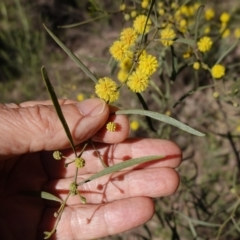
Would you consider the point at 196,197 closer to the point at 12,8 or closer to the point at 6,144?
the point at 6,144

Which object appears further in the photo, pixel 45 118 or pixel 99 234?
pixel 99 234

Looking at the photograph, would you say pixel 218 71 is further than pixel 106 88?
Yes

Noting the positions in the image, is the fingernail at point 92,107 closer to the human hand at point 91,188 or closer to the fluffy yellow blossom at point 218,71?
the human hand at point 91,188

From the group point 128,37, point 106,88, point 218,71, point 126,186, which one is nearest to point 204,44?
point 218,71

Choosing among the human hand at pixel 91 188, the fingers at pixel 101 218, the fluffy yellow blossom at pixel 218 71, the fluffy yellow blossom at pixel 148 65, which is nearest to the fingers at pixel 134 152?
the human hand at pixel 91 188

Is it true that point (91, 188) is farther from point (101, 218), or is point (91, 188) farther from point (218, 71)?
point (218, 71)

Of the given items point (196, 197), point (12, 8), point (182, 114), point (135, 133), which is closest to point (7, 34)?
point (12, 8)
